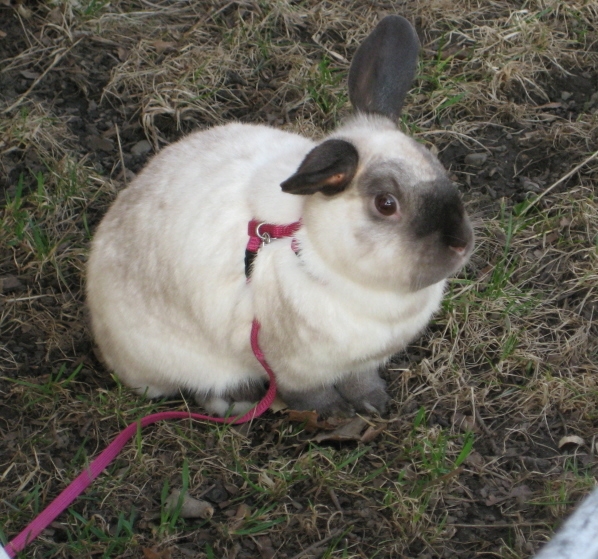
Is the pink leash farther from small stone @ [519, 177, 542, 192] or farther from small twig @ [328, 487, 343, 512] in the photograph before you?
small stone @ [519, 177, 542, 192]

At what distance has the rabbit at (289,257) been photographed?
305 cm

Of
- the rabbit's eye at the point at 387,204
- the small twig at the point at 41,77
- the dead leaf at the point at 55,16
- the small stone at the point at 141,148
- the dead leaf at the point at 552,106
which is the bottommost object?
the dead leaf at the point at 552,106

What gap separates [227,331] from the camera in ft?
11.7

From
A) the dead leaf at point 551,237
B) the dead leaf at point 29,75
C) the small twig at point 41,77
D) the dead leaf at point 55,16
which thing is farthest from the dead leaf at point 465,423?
the dead leaf at point 55,16

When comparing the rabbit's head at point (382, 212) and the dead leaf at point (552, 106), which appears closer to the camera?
the rabbit's head at point (382, 212)

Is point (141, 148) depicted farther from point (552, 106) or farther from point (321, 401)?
point (552, 106)

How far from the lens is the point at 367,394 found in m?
3.92

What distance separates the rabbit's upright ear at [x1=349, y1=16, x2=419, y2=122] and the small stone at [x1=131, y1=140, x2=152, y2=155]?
1724 mm

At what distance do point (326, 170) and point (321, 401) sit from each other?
131 centimetres

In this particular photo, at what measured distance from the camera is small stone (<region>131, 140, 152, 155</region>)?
4867 millimetres

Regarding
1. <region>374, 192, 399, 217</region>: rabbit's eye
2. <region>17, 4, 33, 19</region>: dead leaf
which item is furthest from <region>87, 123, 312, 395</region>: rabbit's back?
<region>17, 4, 33, 19</region>: dead leaf

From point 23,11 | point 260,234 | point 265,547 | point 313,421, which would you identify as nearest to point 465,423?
point 313,421

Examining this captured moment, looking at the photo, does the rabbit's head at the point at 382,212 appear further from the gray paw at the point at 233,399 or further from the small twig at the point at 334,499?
the gray paw at the point at 233,399

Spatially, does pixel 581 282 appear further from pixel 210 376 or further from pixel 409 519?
pixel 210 376
